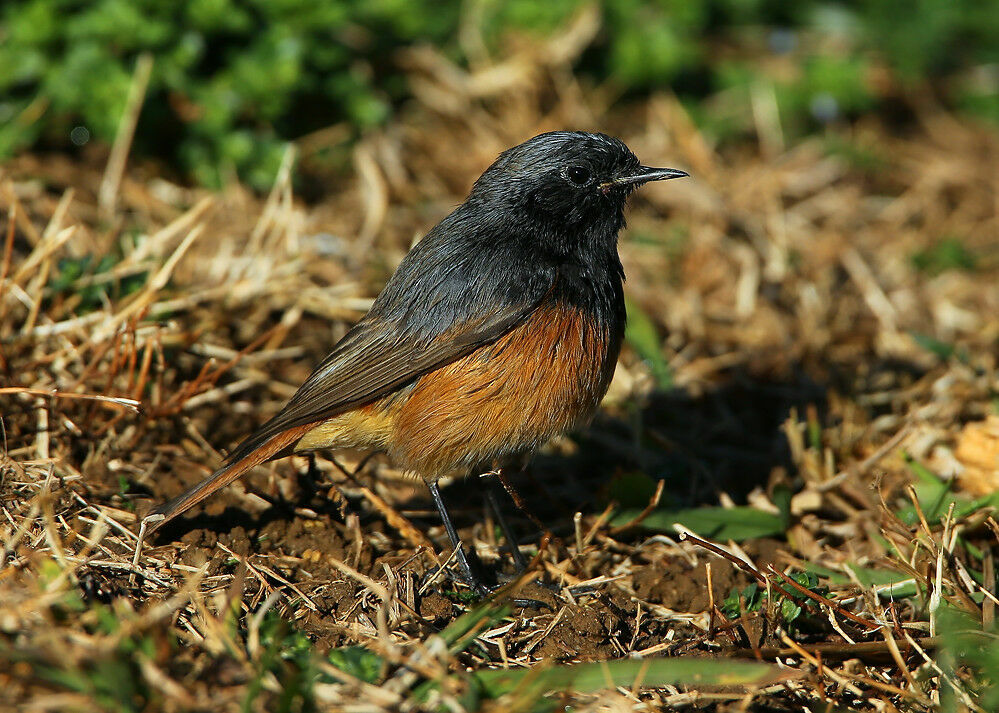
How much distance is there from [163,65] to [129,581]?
3.95 metres

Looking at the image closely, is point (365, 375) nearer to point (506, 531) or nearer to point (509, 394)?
point (509, 394)

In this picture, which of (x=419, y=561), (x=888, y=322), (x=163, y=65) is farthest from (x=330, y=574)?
(x=888, y=322)

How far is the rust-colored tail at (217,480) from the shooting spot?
4.00 metres

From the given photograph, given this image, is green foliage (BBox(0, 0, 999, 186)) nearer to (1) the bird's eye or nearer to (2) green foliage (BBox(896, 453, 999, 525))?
(1) the bird's eye

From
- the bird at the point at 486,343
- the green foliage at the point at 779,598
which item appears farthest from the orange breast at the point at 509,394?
the green foliage at the point at 779,598

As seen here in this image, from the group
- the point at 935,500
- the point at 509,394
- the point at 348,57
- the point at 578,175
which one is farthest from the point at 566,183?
the point at 348,57

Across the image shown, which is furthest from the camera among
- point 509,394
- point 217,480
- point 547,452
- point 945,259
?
point 945,259

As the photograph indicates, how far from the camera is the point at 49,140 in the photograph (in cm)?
675

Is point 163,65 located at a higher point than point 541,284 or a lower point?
higher

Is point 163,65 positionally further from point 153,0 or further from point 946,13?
point 946,13

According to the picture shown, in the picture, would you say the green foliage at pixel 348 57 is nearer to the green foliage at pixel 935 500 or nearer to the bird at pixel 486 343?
the bird at pixel 486 343

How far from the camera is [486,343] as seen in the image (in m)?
4.29

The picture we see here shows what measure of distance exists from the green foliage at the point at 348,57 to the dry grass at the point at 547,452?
30cm

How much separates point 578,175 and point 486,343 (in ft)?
3.34
